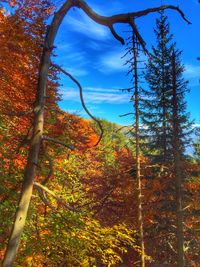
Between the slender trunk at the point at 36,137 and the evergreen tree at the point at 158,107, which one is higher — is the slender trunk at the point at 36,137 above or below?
below

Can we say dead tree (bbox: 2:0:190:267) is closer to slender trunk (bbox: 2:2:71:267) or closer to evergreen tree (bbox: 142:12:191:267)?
slender trunk (bbox: 2:2:71:267)

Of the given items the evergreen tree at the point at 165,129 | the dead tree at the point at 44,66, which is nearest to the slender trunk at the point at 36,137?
the dead tree at the point at 44,66

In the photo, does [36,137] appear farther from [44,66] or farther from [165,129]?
[165,129]

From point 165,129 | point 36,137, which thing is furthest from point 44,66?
point 165,129

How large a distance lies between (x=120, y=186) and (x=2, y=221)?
508 inches

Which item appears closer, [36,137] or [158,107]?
[36,137]

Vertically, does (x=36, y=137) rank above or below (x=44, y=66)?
below

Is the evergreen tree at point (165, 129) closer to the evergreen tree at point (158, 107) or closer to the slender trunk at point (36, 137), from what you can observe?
the evergreen tree at point (158, 107)

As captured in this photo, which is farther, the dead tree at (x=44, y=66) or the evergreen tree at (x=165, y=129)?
the evergreen tree at (x=165, y=129)

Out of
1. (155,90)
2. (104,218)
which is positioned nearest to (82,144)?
(104,218)

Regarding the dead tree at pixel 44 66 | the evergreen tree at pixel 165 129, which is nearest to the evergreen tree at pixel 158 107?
the evergreen tree at pixel 165 129

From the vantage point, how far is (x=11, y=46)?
12.8m

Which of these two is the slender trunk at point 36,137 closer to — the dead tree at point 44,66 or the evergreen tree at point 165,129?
the dead tree at point 44,66

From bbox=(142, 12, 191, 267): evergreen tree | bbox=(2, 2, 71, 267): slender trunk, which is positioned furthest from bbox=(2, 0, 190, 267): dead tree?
bbox=(142, 12, 191, 267): evergreen tree
